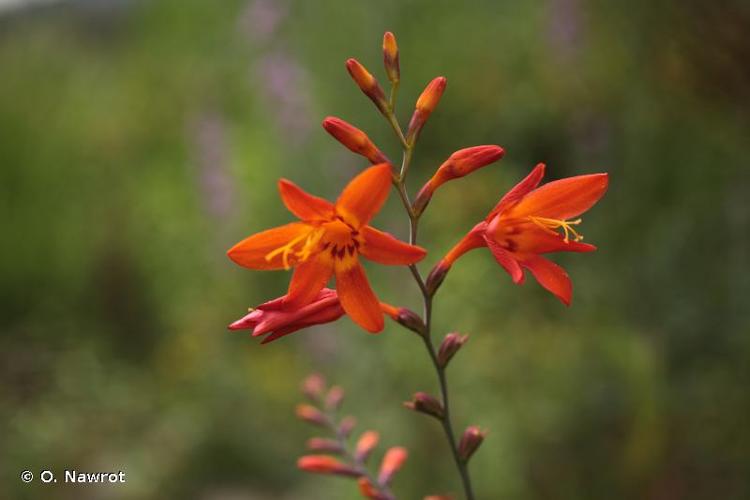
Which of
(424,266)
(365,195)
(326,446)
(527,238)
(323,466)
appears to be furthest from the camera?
(424,266)

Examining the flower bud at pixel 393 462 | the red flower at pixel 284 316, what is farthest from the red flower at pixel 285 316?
the flower bud at pixel 393 462

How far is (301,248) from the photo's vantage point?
1306 millimetres

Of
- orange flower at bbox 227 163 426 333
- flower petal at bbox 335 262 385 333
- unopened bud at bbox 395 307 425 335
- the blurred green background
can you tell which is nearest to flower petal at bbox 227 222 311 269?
orange flower at bbox 227 163 426 333

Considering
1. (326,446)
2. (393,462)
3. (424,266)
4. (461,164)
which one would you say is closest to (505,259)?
(461,164)

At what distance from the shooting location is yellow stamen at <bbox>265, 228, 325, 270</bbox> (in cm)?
119

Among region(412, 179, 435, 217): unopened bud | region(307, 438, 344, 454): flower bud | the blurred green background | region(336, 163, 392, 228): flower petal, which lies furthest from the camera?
the blurred green background

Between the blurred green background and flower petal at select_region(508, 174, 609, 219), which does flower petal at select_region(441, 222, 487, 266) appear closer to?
flower petal at select_region(508, 174, 609, 219)

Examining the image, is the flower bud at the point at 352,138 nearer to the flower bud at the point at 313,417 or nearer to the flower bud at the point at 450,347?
the flower bud at the point at 450,347

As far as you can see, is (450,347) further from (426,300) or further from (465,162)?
(465,162)

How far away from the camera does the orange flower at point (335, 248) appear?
1.13 meters

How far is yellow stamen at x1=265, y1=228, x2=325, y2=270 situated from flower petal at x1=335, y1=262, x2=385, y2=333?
6 cm

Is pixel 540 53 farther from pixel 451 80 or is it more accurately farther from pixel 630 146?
pixel 630 146

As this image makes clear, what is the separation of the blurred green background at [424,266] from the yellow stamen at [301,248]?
6.55 feet

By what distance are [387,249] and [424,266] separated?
2780 millimetres
